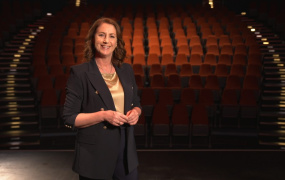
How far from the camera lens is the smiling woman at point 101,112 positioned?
49 centimetres

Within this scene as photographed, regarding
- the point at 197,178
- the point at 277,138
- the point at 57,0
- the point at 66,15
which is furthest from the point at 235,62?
the point at 57,0

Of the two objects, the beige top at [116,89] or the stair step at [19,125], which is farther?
the stair step at [19,125]

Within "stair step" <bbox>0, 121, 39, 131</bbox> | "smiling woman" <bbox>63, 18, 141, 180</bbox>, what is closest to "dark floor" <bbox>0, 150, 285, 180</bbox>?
"smiling woman" <bbox>63, 18, 141, 180</bbox>

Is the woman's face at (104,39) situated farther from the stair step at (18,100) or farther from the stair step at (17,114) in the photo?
the stair step at (18,100)

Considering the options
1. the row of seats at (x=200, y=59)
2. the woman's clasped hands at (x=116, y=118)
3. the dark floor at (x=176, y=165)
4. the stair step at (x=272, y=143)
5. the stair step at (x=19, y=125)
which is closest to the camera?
the woman's clasped hands at (x=116, y=118)

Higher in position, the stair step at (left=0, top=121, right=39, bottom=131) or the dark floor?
the dark floor

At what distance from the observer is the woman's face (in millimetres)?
518

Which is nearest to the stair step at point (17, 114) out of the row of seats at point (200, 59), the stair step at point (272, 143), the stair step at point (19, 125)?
the stair step at point (19, 125)

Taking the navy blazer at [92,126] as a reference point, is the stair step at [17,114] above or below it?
below

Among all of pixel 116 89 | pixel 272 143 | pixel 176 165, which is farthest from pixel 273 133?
pixel 116 89

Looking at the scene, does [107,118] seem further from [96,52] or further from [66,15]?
[66,15]

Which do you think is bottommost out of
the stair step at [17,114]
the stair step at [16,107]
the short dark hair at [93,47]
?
the stair step at [17,114]

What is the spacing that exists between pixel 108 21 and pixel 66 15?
385 cm

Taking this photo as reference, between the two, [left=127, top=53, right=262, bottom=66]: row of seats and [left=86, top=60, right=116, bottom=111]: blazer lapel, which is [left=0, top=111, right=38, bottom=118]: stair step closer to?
[left=127, top=53, right=262, bottom=66]: row of seats
